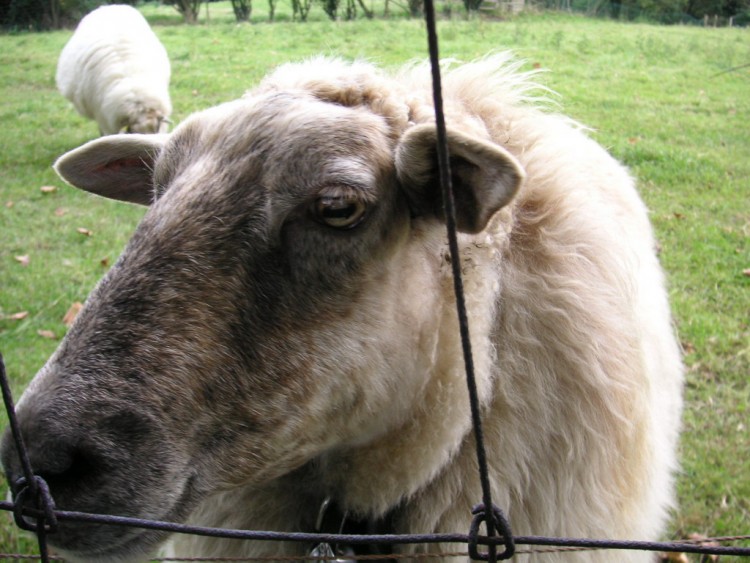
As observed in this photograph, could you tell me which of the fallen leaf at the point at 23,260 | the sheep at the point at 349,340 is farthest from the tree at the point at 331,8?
the sheep at the point at 349,340

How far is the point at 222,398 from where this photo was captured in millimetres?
1626

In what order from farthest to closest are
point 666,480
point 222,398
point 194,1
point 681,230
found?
1. point 194,1
2. point 681,230
3. point 666,480
4. point 222,398

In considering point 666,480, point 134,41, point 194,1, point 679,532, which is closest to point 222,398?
point 666,480

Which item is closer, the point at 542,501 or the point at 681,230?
the point at 542,501

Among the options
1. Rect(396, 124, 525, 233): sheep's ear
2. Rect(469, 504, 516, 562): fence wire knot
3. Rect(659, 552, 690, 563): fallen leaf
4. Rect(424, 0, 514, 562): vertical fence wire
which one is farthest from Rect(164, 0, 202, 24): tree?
Rect(469, 504, 516, 562): fence wire knot

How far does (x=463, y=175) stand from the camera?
1.65 meters

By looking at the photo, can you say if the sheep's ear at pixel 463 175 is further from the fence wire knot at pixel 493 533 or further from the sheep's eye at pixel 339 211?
the fence wire knot at pixel 493 533

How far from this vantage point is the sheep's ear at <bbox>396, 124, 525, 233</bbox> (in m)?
1.56

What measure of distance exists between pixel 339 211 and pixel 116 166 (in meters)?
0.98

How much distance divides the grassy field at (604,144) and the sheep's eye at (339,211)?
1.19 metres

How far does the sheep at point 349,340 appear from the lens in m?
1.56

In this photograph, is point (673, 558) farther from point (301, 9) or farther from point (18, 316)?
point (301, 9)

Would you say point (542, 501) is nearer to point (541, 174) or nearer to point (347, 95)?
point (541, 174)

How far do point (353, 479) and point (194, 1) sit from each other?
15.7 metres
